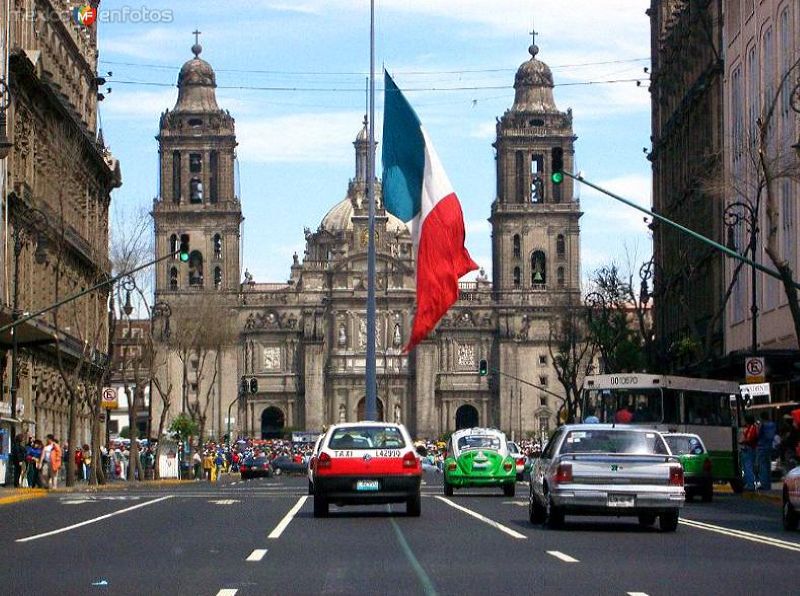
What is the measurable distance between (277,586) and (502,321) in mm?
144979

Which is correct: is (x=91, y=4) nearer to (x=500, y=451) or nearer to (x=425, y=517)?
(x=500, y=451)

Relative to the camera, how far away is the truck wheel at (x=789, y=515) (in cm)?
2580

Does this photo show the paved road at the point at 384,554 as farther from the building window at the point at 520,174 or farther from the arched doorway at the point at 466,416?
the arched doorway at the point at 466,416

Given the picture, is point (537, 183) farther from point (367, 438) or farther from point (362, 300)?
point (367, 438)

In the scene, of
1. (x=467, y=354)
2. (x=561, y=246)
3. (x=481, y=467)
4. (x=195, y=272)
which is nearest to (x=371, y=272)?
(x=481, y=467)

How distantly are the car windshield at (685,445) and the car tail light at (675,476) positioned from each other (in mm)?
13159

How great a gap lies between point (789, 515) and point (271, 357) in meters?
139

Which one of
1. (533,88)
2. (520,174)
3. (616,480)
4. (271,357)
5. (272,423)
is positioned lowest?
(616,480)

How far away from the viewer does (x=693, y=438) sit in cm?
3831

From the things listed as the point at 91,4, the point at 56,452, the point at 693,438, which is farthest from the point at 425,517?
the point at 91,4

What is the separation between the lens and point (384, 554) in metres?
19.9

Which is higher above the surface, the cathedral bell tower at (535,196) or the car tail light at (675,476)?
the cathedral bell tower at (535,196)

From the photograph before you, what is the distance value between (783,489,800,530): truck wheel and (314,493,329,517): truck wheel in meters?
7.16

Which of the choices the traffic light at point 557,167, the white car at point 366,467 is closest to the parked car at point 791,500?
the white car at point 366,467
